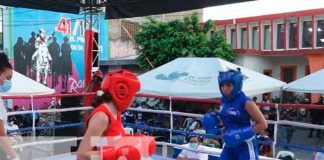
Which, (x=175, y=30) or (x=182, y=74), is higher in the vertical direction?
(x=175, y=30)

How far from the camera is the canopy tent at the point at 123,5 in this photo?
6.05 meters

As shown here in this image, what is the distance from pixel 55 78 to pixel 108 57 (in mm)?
3234

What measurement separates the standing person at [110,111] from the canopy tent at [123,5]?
4.04m

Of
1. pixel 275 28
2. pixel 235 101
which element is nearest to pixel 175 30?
pixel 275 28

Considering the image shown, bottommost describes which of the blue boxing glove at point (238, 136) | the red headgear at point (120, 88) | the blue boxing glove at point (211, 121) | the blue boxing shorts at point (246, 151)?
the blue boxing shorts at point (246, 151)

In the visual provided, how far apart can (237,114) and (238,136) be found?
→ 0.57 ft

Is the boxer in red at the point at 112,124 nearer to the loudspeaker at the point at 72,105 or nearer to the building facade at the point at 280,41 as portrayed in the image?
the loudspeaker at the point at 72,105

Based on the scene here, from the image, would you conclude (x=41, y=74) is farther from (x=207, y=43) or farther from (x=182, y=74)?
(x=182, y=74)

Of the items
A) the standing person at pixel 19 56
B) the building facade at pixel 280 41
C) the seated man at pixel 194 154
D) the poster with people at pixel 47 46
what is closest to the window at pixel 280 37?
the building facade at pixel 280 41

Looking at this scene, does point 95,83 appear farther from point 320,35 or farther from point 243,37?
point 243,37

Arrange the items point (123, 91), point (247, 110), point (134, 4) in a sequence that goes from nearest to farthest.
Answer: point (123, 91) → point (247, 110) → point (134, 4)

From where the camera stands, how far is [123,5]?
264 inches

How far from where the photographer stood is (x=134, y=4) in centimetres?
658

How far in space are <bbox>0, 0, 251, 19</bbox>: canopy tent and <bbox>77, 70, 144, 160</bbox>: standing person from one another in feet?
13.3
